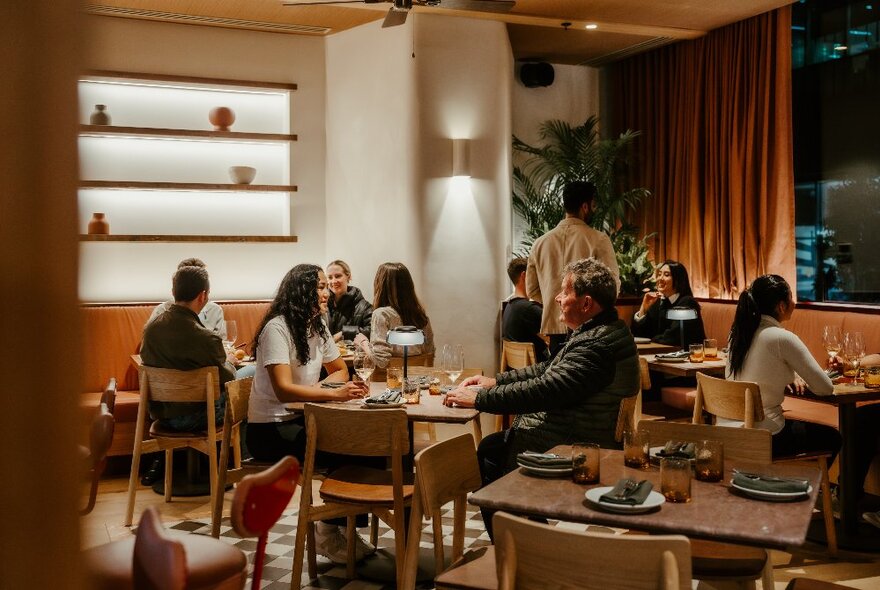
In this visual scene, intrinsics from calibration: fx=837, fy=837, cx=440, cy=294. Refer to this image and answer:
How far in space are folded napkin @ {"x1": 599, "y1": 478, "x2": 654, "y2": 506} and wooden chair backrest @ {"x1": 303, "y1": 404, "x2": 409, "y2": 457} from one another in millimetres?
1112

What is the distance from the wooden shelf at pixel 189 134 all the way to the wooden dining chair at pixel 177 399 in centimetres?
282

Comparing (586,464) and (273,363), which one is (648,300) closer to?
(273,363)

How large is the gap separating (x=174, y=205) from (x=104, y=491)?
8.78 ft

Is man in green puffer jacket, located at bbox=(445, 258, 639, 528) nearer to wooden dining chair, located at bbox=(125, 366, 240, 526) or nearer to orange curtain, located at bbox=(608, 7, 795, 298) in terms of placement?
wooden dining chair, located at bbox=(125, 366, 240, 526)

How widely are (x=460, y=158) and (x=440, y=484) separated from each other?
4332mm

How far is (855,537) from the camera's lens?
13.8 feet

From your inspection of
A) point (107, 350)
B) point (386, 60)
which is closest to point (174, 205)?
point (107, 350)

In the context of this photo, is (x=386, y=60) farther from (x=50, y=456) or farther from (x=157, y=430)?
(x=50, y=456)

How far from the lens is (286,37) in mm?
7312

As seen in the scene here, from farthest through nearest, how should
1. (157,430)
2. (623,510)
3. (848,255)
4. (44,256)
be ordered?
(848,255), (157,430), (623,510), (44,256)

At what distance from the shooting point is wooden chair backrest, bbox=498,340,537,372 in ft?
18.3

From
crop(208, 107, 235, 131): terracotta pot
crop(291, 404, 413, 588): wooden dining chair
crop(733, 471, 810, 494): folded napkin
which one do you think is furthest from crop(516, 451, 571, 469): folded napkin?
crop(208, 107, 235, 131): terracotta pot

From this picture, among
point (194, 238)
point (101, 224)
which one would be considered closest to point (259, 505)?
point (101, 224)

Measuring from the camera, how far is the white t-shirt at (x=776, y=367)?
395cm
